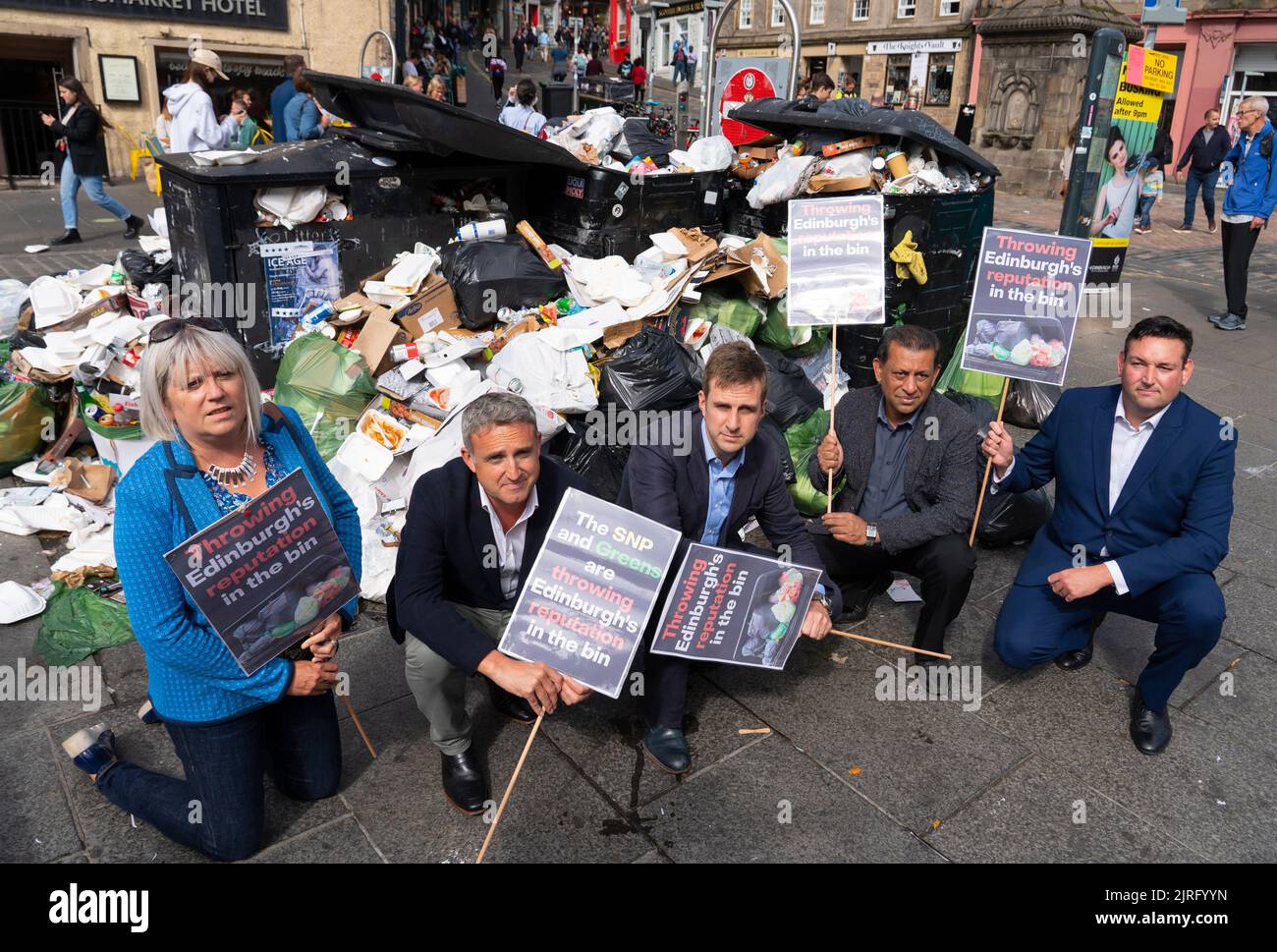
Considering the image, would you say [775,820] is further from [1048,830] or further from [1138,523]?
[1138,523]

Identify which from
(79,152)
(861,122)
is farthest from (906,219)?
(79,152)

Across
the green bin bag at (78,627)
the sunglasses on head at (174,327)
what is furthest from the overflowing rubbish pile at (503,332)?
the sunglasses on head at (174,327)

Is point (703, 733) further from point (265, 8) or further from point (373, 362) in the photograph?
point (265, 8)

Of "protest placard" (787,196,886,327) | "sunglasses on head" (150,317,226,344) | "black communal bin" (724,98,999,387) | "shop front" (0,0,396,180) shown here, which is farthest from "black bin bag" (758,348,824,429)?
"shop front" (0,0,396,180)

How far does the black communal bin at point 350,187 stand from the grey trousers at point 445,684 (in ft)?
10.1

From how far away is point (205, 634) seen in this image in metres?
2.41

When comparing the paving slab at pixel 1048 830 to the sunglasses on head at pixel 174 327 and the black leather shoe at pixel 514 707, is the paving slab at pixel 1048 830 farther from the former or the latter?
the sunglasses on head at pixel 174 327

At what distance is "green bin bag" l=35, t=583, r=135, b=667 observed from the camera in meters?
3.60

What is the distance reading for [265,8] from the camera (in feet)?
50.9

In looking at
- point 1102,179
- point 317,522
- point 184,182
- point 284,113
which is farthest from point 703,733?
point 284,113

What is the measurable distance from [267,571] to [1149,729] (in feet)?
9.89

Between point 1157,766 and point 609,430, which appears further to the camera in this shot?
point 609,430

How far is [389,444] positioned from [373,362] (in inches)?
21.5

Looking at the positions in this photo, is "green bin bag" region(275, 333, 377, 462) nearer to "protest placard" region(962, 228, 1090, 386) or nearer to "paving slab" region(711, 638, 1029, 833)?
"paving slab" region(711, 638, 1029, 833)
